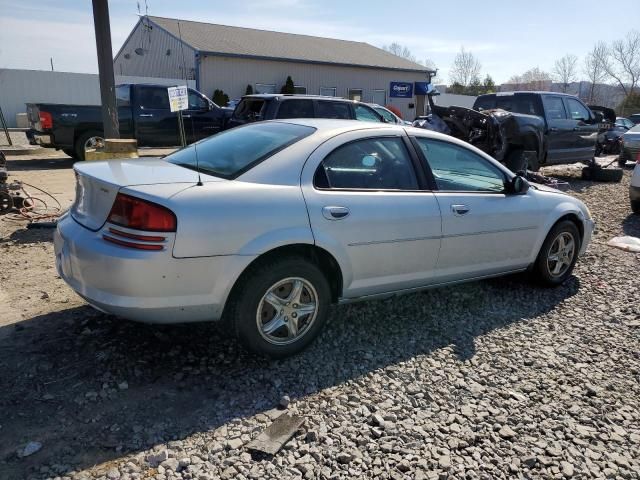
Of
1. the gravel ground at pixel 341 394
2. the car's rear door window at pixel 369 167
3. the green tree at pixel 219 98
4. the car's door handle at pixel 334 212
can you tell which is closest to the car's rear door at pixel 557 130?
the gravel ground at pixel 341 394

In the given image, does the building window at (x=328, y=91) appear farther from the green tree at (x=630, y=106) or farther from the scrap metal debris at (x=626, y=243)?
the green tree at (x=630, y=106)

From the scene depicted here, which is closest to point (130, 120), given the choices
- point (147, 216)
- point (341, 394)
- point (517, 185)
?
point (517, 185)

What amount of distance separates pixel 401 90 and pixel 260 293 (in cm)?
2891

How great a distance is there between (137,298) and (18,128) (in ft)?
73.9

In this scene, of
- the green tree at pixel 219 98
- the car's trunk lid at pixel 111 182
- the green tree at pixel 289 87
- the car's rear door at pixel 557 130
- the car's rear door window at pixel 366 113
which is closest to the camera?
the car's trunk lid at pixel 111 182

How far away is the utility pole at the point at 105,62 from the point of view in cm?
716

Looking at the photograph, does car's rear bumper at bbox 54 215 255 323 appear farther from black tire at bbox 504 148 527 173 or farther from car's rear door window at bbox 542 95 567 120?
car's rear door window at bbox 542 95 567 120

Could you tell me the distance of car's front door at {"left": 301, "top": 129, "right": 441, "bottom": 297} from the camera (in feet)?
11.3

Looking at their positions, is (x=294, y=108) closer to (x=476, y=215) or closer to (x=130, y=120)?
(x=130, y=120)

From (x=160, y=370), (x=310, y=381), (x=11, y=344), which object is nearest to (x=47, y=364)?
(x=11, y=344)

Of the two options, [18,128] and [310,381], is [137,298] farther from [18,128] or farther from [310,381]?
[18,128]

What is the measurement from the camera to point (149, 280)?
2.89 meters

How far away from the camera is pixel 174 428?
2771 mm

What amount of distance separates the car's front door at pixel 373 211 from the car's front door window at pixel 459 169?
0.21 meters
